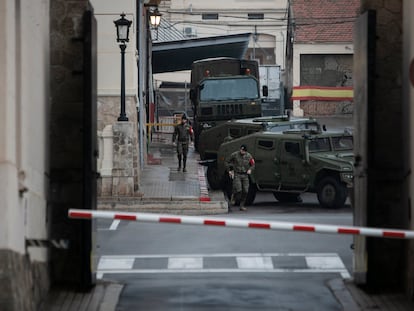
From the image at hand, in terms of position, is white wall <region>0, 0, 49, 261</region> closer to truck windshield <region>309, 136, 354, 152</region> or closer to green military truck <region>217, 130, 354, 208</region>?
green military truck <region>217, 130, 354, 208</region>

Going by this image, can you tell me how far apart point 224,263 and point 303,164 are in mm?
11388

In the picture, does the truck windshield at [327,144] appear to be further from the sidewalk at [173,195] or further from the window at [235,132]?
the window at [235,132]

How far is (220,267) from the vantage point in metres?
14.5

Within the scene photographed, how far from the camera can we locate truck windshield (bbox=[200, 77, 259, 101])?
1450 inches

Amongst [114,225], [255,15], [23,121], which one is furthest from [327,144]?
[255,15]

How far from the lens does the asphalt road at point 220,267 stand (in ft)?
39.4

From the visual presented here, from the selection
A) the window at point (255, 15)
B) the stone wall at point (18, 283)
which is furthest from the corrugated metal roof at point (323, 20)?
the stone wall at point (18, 283)

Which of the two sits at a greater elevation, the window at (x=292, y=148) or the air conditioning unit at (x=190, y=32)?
the air conditioning unit at (x=190, y=32)

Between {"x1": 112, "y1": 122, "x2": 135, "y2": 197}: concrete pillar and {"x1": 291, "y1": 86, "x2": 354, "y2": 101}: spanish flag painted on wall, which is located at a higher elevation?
{"x1": 291, "y1": 86, "x2": 354, "y2": 101}: spanish flag painted on wall

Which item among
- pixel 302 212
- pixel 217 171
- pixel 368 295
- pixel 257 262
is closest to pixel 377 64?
pixel 368 295

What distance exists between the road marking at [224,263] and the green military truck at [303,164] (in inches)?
394

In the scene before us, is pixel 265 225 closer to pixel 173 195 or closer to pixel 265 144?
pixel 173 195

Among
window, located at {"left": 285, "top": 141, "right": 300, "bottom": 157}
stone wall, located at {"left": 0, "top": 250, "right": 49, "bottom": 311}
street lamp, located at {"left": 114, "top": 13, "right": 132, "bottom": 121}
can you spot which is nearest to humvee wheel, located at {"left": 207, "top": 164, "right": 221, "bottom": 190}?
window, located at {"left": 285, "top": 141, "right": 300, "bottom": 157}

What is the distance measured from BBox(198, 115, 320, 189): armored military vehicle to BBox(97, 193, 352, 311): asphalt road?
902cm
